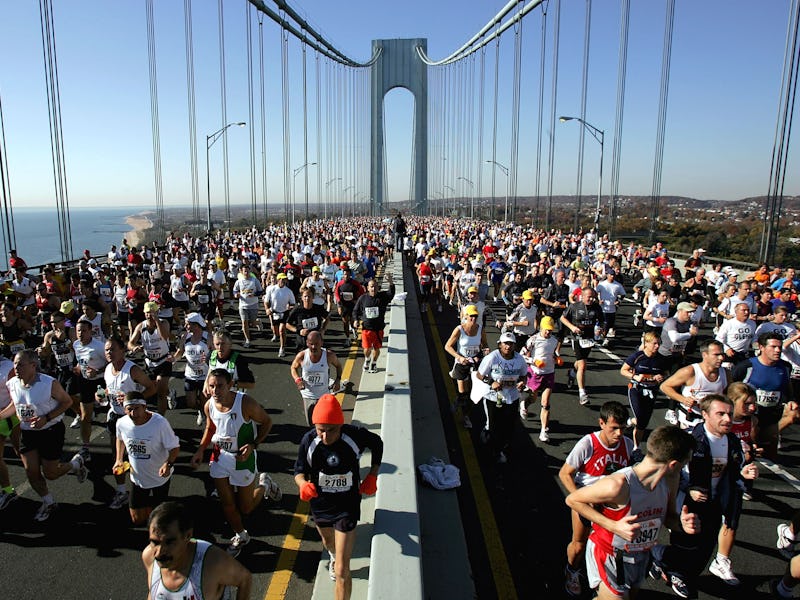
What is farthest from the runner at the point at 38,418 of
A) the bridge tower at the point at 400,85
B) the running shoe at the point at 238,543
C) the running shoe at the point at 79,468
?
the bridge tower at the point at 400,85

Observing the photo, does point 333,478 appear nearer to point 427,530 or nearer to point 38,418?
point 427,530

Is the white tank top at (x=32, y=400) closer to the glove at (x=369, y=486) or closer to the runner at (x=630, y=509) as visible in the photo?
the glove at (x=369, y=486)

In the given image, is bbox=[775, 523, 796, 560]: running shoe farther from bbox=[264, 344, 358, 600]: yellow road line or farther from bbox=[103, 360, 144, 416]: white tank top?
bbox=[103, 360, 144, 416]: white tank top

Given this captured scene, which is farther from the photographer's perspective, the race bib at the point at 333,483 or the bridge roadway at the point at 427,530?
the bridge roadway at the point at 427,530

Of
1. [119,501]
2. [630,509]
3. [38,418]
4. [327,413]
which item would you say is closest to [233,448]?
[327,413]

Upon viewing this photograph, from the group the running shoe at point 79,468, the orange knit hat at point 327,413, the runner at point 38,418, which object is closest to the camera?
the orange knit hat at point 327,413

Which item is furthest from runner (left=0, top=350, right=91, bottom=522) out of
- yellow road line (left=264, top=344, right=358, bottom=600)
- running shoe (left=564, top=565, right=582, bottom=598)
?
running shoe (left=564, top=565, right=582, bottom=598)
